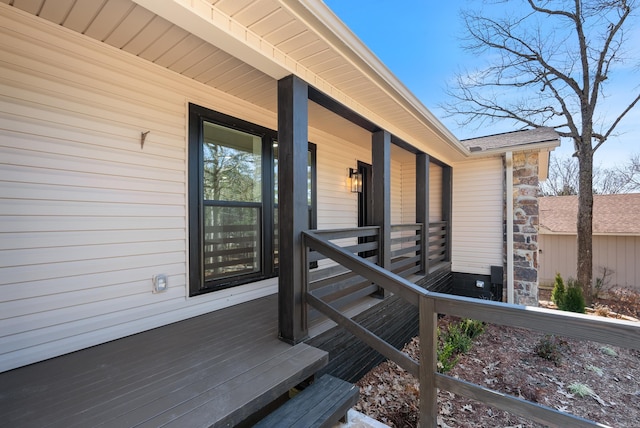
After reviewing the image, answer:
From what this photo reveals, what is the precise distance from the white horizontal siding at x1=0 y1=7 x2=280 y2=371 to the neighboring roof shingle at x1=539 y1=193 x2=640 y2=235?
1385 cm

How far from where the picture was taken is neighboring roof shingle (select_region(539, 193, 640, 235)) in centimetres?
1039

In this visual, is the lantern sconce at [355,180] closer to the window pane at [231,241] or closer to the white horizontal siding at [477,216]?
the window pane at [231,241]

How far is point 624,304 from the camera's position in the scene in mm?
7891

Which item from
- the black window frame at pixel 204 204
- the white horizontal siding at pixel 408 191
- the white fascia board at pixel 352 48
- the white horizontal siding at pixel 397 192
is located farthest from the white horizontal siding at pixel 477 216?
the black window frame at pixel 204 204

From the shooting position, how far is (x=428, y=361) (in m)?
1.75

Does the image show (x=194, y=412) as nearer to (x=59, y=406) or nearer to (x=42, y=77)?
(x=59, y=406)

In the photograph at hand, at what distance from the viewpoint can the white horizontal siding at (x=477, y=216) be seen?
607 centimetres

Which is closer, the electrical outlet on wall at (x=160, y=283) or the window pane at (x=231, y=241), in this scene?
the electrical outlet on wall at (x=160, y=283)

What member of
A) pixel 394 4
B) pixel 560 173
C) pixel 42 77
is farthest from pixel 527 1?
pixel 560 173

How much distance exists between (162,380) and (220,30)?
2.32 m

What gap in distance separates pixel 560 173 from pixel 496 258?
58.0 feet

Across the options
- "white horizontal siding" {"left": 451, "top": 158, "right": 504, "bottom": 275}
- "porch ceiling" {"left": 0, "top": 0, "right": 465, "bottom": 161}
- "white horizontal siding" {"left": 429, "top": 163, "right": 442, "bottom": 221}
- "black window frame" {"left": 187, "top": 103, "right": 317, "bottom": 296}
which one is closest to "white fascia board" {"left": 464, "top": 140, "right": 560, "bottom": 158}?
"white horizontal siding" {"left": 451, "top": 158, "right": 504, "bottom": 275}

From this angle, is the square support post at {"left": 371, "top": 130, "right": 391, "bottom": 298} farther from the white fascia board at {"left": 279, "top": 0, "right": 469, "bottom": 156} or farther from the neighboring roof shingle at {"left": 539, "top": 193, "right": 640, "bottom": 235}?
the neighboring roof shingle at {"left": 539, "top": 193, "right": 640, "bottom": 235}

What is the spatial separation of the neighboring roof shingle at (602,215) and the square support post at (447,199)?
26.3 feet
